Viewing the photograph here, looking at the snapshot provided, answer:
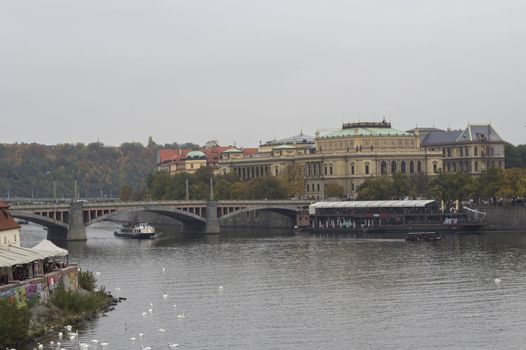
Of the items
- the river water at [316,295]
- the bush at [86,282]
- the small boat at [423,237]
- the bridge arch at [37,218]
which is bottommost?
the river water at [316,295]

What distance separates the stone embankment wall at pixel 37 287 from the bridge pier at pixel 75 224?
75498 millimetres

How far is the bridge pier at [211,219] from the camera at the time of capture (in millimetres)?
178125

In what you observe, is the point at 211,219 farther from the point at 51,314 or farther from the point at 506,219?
the point at 51,314

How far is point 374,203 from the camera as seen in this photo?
7052 inches

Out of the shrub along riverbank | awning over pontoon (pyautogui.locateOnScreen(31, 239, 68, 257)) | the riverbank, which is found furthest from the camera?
awning over pontoon (pyautogui.locateOnScreen(31, 239, 68, 257))

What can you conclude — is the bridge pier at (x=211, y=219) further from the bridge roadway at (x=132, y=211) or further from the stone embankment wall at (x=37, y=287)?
the stone embankment wall at (x=37, y=287)

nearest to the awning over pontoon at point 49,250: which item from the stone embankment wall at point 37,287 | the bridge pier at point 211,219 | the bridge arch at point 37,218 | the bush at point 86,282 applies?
the stone embankment wall at point 37,287

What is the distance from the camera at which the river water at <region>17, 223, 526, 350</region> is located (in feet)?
235

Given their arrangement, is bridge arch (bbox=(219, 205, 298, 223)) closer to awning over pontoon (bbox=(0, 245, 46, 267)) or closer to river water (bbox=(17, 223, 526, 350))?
river water (bbox=(17, 223, 526, 350))

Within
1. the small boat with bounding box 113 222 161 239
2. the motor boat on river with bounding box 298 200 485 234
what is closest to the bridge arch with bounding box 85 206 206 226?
the small boat with bounding box 113 222 161 239

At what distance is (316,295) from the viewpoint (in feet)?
299

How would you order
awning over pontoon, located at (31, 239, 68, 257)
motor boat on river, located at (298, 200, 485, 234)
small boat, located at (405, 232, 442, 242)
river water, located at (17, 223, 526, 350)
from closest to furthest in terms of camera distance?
river water, located at (17, 223, 526, 350) < awning over pontoon, located at (31, 239, 68, 257) < small boat, located at (405, 232, 442, 242) < motor boat on river, located at (298, 200, 485, 234)

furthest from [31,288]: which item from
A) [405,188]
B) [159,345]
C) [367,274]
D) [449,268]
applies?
[405,188]

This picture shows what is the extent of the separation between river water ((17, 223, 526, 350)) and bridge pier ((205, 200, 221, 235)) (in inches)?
1325
